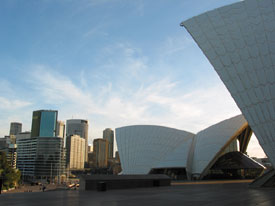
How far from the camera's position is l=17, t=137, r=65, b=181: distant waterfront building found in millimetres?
141000

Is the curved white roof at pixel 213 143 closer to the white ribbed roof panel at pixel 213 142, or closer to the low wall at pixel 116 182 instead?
the white ribbed roof panel at pixel 213 142

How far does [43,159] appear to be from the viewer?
142 metres

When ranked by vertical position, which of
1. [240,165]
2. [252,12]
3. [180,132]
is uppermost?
[252,12]

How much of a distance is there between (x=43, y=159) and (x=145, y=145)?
362 ft

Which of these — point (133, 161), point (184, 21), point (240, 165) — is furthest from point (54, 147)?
point (184, 21)

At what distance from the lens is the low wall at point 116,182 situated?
1820 centimetres

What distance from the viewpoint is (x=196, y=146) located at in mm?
43438

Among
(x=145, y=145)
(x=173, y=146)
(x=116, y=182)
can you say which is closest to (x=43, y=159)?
(x=145, y=145)

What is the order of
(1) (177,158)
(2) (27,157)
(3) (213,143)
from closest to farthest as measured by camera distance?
1. (3) (213,143)
2. (1) (177,158)
3. (2) (27,157)

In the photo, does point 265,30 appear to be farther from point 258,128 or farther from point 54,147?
point 54,147

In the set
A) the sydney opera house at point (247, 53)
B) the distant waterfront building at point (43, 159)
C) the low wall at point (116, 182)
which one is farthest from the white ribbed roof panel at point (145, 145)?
the distant waterfront building at point (43, 159)

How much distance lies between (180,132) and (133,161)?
999 centimetres

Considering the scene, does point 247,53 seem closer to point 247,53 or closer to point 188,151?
point 247,53

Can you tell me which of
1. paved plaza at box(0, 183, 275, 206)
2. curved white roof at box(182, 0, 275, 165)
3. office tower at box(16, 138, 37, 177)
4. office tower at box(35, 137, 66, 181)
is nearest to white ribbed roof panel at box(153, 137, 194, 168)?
curved white roof at box(182, 0, 275, 165)
